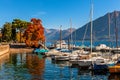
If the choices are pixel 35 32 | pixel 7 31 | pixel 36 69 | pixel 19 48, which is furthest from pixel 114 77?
pixel 7 31

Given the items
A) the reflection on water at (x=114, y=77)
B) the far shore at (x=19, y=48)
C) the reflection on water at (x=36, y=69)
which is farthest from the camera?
the far shore at (x=19, y=48)

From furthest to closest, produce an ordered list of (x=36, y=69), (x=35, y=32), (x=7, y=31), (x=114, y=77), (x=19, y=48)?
(x=7, y=31)
(x=35, y=32)
(x=19, y=48)
(x=36, y=69)
(x=114, y=77)

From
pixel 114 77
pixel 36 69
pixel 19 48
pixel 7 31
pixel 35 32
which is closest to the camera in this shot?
pixel 114 77

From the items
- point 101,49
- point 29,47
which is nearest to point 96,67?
point 101,49

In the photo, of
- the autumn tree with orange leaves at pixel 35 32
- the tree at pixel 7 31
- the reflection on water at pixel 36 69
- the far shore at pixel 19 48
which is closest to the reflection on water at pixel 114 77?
the reflection on water at pixel 36 69

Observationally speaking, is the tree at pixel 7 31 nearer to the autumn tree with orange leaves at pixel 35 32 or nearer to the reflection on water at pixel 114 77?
the autumn tree with orange leaves at pixel 35 32

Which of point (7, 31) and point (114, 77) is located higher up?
point (7, 31)

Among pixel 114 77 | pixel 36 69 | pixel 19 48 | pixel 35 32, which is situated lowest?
pixel 114 77

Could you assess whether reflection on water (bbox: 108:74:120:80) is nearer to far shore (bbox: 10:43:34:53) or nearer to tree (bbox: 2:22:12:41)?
far shore (bbox: 10:43:34:53)

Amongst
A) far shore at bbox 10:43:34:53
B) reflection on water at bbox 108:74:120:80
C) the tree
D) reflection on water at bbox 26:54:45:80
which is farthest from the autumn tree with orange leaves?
reflection on water at bbox 108:74:120:80

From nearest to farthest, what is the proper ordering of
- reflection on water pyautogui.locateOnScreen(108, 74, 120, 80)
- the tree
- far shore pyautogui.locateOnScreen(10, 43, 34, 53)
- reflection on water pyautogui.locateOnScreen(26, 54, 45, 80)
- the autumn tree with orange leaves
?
reflection on water pyautogui.locateOnScreen(108, 74, 120, 80)
reflection on water pyautogui.locateOnScreen(26, 54, 45, 80)
far shore pyautogui.locateOnScreen(10, 43, 34, 53)
the autumn tree with orange leaves
the tree

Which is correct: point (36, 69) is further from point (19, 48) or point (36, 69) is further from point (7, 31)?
point (7, 31)

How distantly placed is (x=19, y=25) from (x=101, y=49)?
43956 mm

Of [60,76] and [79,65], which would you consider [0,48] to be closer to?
[79,65]
